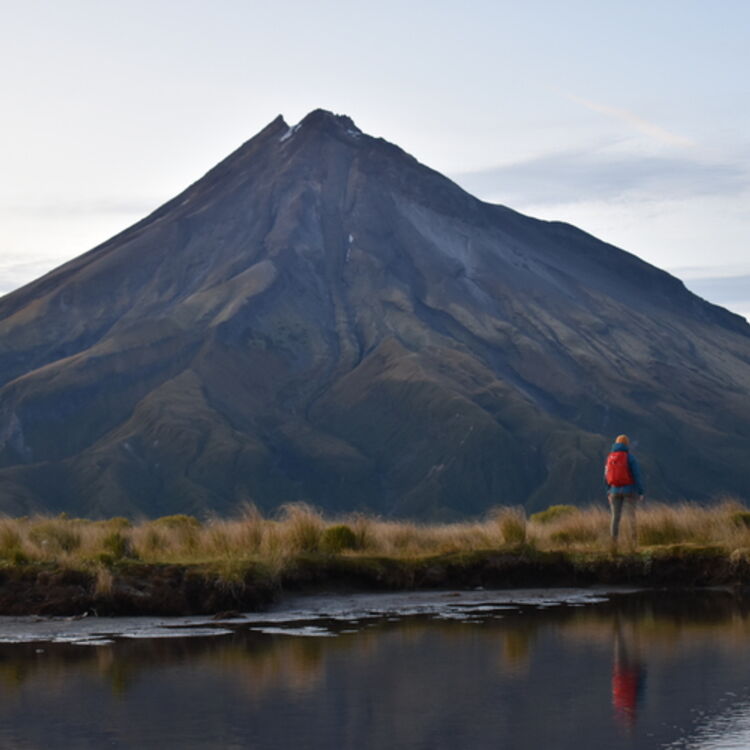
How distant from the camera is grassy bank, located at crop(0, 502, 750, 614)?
20.0 metres

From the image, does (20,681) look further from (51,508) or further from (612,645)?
(51,508)

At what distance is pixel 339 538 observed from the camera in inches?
953

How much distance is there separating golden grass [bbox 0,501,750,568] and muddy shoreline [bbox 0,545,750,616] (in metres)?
0.40

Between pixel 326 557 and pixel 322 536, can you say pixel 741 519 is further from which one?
pixel 326 557

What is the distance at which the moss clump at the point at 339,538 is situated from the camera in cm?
2388

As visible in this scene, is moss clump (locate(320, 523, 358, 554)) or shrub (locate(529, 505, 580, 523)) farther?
shrub (locate(529, 505, 580, 523))

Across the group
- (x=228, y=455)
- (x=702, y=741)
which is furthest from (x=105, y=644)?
(x=228, y=455)

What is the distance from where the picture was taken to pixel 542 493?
7830 inches

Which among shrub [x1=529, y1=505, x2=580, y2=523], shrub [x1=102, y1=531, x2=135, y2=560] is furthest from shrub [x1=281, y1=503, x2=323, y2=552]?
shrub [x1=529, y1=505, x2=580, y2=523]

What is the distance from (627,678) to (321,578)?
8235mm

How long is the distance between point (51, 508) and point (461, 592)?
6379 inches

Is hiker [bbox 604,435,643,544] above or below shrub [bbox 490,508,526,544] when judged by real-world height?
above

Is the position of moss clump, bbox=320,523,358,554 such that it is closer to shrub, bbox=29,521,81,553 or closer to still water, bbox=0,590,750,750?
still water, bbox=0,590,750,750

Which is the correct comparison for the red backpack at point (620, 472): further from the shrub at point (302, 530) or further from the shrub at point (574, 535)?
the shrub at point (302, 530)
